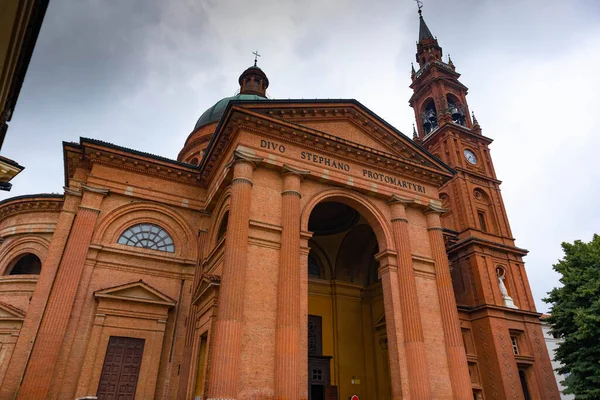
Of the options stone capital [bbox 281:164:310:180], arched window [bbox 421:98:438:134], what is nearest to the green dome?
arched window [bbox 421:98:438:134]

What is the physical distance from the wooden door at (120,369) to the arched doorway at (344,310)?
769cm

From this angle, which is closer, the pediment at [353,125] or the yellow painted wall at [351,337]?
the pediment at [353,125]

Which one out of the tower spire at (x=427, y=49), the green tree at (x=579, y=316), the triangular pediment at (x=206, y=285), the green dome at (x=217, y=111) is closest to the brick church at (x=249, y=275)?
the triangular pediment at (x=206, y=285)

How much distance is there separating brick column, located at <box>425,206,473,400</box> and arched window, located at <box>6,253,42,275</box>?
17085 mm

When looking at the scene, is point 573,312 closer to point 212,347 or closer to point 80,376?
point 212,347

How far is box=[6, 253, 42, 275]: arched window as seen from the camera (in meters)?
17.2

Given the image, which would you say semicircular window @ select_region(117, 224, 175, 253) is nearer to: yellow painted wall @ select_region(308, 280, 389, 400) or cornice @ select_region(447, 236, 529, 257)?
yellow painted wall @ select_region(308, 280, 389, 400)

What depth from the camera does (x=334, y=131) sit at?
690 inches

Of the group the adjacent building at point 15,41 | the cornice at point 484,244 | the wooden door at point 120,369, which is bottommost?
the wooden door at point 120,369

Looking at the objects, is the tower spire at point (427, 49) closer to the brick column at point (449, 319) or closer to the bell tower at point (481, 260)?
the bell tower at point (481, 260)

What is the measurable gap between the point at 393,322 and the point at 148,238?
10.5 m

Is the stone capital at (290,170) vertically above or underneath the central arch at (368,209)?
above

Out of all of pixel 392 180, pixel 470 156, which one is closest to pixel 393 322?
pixel 392 180

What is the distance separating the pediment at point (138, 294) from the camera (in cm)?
1483
